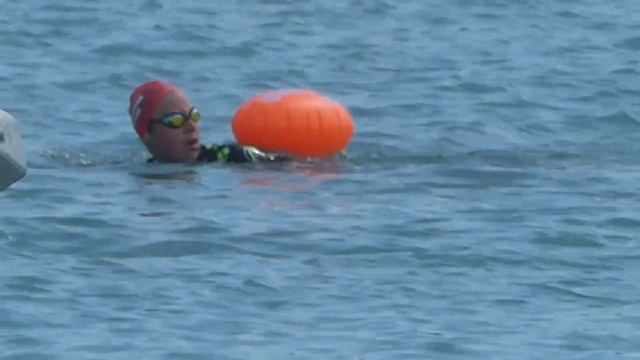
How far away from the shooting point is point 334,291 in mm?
10375

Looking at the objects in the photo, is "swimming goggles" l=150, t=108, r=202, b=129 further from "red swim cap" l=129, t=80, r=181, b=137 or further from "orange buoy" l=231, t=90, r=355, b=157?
"orange buoy" l=231, t=90, r=355, b=157

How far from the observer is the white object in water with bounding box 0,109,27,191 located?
276 inches

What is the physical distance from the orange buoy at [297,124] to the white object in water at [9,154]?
712 centimetres

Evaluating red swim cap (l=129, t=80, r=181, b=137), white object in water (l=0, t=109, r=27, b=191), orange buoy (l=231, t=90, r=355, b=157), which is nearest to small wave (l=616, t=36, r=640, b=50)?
orange buoy (l=231, t=90, r=355, b=157)

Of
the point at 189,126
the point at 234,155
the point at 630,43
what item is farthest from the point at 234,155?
the point at 630,43

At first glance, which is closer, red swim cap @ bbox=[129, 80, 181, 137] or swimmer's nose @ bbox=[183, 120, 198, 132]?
swimmer's nose @ bbox=[183, 120, 198, 132]

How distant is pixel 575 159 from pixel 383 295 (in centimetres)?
493

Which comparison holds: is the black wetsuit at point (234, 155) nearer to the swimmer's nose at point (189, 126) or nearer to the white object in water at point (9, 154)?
the swimmer's nose at point (189, 126)

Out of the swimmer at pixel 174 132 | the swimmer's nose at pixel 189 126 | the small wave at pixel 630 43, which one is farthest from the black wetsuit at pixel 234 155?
the small wave at pixel 630 43

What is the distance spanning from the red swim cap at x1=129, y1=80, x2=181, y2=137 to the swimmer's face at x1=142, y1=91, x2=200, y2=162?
0.15ft

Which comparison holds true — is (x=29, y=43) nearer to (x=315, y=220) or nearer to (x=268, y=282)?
(x=315, y=220)

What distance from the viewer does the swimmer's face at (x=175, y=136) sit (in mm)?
14305

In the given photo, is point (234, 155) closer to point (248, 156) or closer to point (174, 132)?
point (248, 156)

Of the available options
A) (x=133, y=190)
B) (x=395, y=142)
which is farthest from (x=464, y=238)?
(x=395, y=142)
